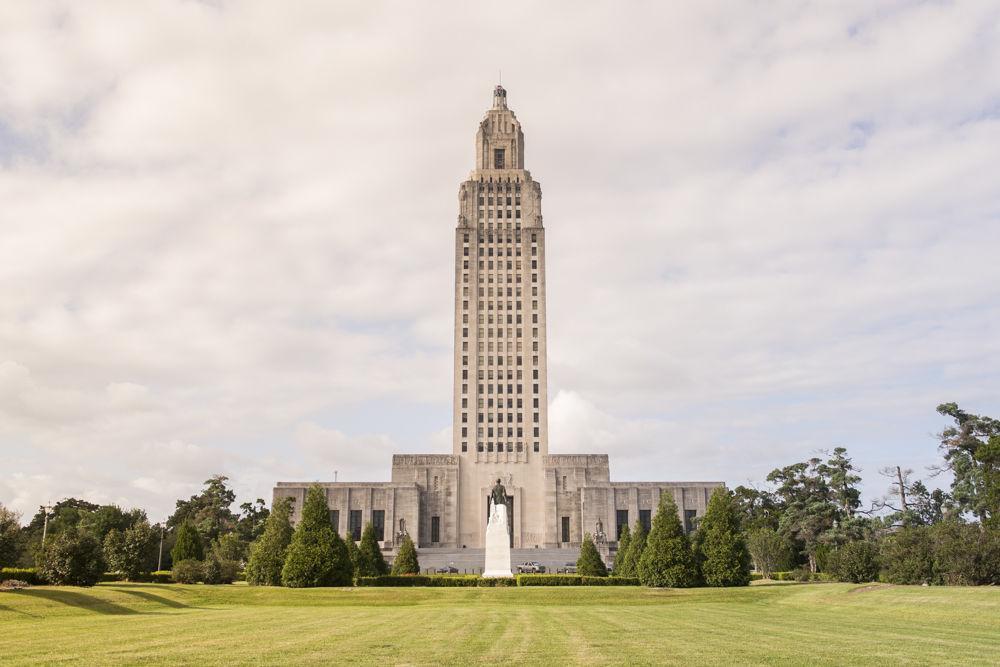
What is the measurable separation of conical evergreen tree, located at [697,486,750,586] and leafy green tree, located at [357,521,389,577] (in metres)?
20.8

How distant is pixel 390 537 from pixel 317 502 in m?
51.7

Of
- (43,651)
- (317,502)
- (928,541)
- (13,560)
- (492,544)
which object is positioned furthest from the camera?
(492,544)

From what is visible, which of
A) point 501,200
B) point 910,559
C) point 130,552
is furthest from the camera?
point 501,200

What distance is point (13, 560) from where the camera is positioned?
37688 mm

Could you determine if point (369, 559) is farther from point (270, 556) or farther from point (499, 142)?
point (499, 142)

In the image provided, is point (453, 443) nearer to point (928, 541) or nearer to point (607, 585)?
point (607, 585)

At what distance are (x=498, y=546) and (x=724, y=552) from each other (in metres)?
16.3

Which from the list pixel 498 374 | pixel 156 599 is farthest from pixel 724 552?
pixel 498 374

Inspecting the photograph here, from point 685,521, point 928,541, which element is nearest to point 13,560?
point 928,541

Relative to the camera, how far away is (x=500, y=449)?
331ft

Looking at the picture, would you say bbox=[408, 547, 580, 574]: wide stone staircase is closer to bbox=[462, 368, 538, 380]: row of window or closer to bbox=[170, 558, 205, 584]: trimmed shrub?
bbox=[462, 368, 538, 380]: row of window

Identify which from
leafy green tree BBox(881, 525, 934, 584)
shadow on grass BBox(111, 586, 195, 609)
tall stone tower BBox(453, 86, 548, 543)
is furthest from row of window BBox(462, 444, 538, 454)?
shadow on grass BBox(111, 586, 195, 609)

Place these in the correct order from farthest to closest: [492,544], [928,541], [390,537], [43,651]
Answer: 1. [390,537]
2. [492,544]
3. [928,541]
4. [43,651]

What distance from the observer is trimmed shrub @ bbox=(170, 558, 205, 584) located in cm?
4756
